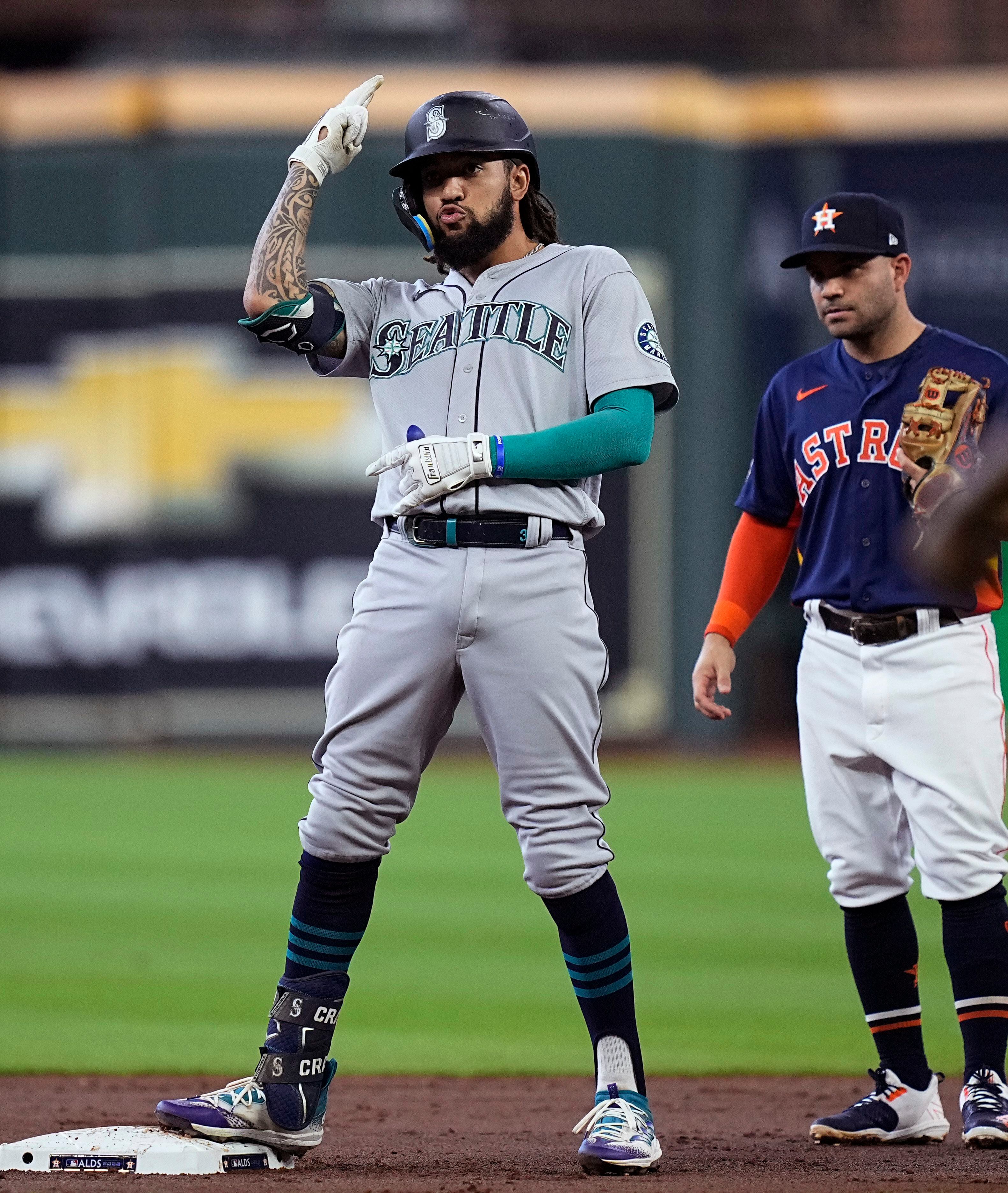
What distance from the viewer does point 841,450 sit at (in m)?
4.00

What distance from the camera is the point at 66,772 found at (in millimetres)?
14633

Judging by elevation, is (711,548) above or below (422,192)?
below

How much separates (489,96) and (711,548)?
43.3ft

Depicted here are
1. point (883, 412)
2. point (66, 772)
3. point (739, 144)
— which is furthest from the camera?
point (739, 144)

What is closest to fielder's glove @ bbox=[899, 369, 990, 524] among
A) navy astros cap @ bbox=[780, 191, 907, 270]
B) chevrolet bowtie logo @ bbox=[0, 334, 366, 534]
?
navy astros cap @ bbox=[780, 191, 907, 270]

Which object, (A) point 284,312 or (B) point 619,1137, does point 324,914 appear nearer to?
(B) point 619,1137

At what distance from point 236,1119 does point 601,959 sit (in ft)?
2.57

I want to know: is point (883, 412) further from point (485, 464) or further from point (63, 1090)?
point (63, 1090)

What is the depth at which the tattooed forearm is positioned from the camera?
3658mm

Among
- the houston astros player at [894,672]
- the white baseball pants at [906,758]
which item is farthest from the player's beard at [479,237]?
the white baseball pants at [906,758]

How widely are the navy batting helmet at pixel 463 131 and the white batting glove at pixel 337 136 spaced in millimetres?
130

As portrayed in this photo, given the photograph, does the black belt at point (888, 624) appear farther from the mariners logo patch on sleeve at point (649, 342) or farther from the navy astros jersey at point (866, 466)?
the mariners logo patch on sleeve at point (649, 342)

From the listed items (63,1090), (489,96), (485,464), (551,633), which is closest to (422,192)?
(489,96)

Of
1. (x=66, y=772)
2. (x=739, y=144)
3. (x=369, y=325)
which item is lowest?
(x=66, y=772)
